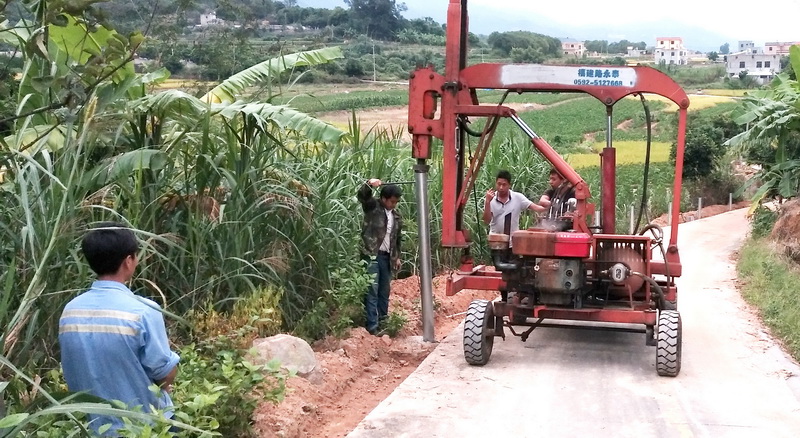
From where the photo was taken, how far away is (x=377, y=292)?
997 cm

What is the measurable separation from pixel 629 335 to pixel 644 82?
10.0 feet

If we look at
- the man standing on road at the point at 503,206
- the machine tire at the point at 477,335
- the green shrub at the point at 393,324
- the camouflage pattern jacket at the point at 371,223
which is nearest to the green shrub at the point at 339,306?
the camouflage pattern jacket at the point at 371,223

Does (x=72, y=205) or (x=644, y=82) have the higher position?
(x=644, y=82)

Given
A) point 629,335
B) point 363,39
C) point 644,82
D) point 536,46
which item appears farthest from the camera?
point 536,46

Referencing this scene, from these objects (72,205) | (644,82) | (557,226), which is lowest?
(557,226)

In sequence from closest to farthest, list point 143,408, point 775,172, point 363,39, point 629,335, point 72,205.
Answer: point 143,408
point 72,205
point 629,335
point 775,172
point 363,39

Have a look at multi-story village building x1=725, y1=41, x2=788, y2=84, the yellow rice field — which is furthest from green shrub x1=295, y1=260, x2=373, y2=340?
multi-story village building x1=725, y1=41, x2=788, y2=84

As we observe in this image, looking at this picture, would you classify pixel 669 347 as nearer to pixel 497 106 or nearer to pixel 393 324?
pixel 497 106

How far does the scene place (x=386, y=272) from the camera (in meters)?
9.90

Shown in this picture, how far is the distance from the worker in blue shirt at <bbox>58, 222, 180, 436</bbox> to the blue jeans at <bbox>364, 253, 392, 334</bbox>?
5.36 meters

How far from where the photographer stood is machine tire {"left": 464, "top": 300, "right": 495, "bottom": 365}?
859 centimetres

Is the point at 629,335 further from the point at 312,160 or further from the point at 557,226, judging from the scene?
the point at 312,160

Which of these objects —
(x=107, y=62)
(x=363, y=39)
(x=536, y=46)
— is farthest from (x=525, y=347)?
(x=536, y=46)

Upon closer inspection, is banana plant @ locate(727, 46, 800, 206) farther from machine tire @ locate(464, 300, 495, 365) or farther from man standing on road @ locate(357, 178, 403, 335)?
machine tire @ locate(464, 300, 495, 365)
